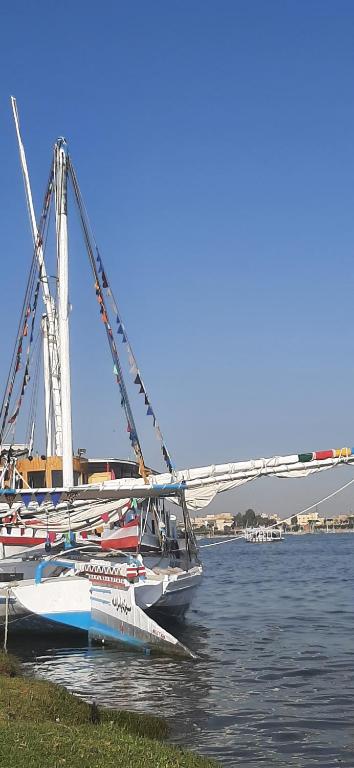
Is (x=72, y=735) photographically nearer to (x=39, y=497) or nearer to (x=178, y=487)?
(x=178, y=487)

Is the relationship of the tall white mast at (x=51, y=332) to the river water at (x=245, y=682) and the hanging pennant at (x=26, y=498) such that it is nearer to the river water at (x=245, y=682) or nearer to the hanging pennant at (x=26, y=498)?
the hanging pennant at (x=26, y=498)

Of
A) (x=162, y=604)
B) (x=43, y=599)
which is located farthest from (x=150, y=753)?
(x=162, y=604)

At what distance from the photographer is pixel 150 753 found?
10.0 m

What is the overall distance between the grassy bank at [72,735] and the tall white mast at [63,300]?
548 inches

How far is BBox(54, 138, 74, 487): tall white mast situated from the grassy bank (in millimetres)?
13913

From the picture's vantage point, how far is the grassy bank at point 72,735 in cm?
943

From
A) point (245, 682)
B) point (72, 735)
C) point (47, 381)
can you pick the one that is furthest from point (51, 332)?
point (72, 735)

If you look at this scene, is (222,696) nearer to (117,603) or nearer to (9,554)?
(117,603)

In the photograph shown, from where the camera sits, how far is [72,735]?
1075 cm

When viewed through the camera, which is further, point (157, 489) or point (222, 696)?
point (157, 489)

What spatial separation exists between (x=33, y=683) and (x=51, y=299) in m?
22.6

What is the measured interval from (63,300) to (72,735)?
67.3 ft

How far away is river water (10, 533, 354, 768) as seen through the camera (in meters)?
13.3

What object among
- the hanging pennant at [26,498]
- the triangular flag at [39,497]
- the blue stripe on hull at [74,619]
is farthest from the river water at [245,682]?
the triangular flag at [39,497]
